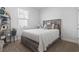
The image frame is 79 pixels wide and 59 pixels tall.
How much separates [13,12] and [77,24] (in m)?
0.96

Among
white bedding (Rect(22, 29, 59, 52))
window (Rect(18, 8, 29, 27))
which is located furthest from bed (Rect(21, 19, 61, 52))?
window (Rect(18, 8, 29, 27))

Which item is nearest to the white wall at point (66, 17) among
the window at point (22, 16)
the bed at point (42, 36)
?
the bed at point (42, 36)

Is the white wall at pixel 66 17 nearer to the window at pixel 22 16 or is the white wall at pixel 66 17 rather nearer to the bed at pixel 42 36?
the bed at pixel 42 36

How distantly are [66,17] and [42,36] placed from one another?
453mm

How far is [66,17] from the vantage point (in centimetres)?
117

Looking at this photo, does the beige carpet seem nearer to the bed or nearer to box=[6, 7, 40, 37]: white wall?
the bed

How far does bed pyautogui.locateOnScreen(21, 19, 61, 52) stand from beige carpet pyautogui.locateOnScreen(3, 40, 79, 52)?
0.06 m

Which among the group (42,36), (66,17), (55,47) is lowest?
(55,47)

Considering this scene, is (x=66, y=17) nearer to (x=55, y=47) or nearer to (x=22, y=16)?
(x=55, y=47)

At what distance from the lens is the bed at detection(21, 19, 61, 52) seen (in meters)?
1.14

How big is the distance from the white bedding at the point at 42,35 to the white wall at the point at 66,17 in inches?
5.7

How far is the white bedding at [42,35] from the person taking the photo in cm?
114

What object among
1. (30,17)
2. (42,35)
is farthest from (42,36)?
(30,17)
